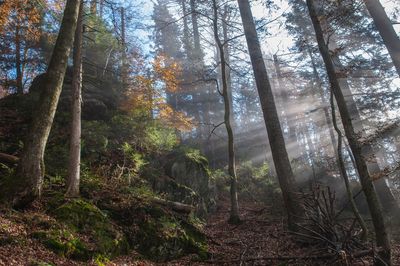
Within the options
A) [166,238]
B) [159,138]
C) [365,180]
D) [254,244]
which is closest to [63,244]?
[166,238]

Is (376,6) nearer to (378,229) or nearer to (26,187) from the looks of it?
(378,229)

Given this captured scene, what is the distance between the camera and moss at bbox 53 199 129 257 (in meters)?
6.91

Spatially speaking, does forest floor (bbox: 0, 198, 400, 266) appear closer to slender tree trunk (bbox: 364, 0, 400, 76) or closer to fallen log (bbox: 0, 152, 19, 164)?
fallen log (bbox: 0, 152, 19, 164)

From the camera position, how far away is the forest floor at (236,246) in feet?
17.9

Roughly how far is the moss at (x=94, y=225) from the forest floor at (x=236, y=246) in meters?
0.31

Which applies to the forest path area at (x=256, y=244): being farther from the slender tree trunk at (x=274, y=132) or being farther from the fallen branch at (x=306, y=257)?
the slender tree trunk at (x=274, y=132)

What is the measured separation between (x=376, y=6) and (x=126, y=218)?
46.4 ft

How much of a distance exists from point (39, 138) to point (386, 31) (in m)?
14.5

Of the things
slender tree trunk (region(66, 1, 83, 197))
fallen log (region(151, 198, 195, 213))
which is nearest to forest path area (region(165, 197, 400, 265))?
fallen log (region(151, 198, 195, 213))

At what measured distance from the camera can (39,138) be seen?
696 cm

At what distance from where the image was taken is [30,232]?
6.02 meters

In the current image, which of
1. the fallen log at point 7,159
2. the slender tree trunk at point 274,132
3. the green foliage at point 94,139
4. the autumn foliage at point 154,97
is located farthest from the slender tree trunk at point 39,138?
the autumn foliage at point 154,97

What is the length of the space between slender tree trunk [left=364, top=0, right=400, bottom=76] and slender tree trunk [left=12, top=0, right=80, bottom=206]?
506 inches

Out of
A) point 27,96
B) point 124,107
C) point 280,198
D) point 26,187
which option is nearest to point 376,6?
point 280,198
